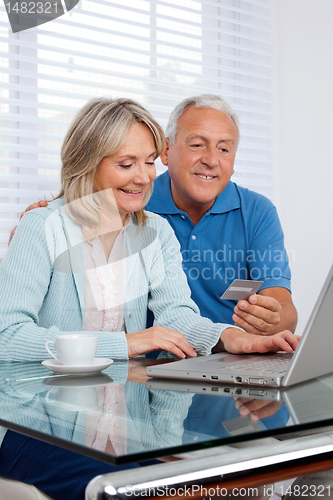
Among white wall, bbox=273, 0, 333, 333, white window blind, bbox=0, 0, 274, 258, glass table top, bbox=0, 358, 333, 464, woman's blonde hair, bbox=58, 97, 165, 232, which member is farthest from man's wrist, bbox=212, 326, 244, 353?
white wall, bbox=273, 0, 333, 333

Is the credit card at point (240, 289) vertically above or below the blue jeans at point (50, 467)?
above

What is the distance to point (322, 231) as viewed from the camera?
9.71 ft

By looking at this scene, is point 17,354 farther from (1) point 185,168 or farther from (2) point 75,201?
(1) point 185,168

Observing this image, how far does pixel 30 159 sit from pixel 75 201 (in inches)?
35.8

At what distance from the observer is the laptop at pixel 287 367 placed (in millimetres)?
720

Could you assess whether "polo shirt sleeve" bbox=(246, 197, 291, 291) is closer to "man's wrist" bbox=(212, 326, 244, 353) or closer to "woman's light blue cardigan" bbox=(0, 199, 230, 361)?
"woman's light blue cardigan" bbox=(0, 199, 230, 361)

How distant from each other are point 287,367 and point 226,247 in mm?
1162

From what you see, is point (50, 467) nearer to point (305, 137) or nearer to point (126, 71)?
point (126, 71)

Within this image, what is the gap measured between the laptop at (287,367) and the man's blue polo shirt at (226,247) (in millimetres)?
968

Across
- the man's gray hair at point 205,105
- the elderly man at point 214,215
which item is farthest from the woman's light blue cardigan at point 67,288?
the man's gray hair at point 205,105

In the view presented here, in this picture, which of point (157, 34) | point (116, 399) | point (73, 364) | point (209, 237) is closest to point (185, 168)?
point (209, 237)

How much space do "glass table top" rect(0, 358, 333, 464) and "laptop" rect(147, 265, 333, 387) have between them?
2 cm

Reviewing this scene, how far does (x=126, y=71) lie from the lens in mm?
2613

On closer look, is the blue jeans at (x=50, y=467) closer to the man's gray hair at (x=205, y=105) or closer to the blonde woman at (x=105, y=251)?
the blonde woman at (x=105, y=251)
